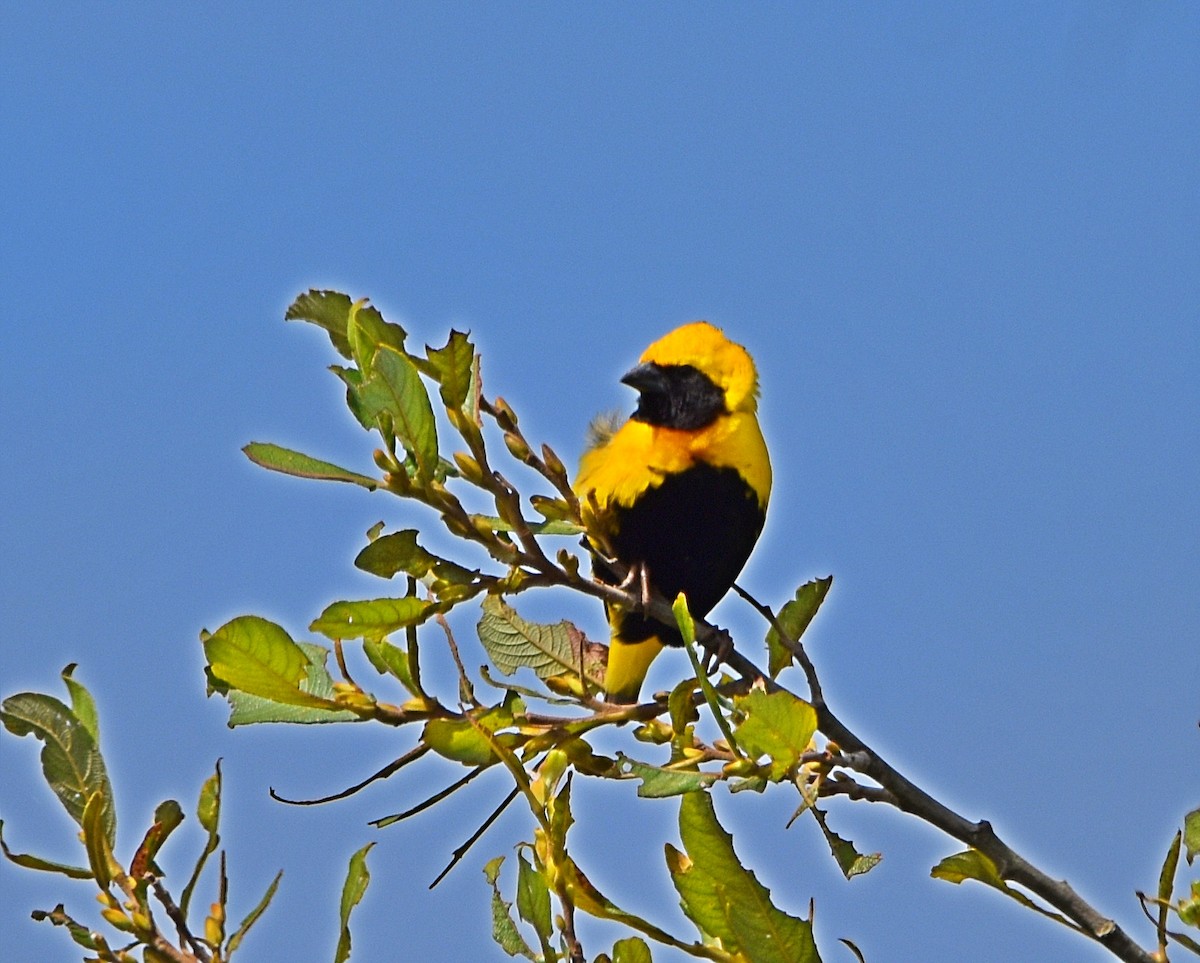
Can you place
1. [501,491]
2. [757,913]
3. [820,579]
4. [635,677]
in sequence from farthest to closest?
[635,677] < [820,579] < [501,491] < [757,913]

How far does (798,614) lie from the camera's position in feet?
7.36

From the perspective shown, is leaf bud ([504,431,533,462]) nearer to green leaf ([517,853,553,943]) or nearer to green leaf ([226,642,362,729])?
green leaf ([226,642,362,729])

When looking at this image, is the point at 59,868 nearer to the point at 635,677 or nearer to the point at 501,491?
the point at 501,491

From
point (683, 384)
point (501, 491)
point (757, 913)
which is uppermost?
point (683, 384)

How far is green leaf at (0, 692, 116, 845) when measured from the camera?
2.05m

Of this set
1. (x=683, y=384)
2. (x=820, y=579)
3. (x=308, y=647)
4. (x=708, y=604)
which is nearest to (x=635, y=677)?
(x=708, y=604)

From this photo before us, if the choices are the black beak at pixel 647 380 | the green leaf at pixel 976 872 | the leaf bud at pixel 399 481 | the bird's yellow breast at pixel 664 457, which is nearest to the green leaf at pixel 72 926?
the leaf bud at pixel 399 481

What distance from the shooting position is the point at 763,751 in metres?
1.89

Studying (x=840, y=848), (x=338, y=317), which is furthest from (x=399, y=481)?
(x=840, y=848)

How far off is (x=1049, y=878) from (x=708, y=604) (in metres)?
2.34

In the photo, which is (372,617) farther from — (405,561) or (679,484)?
(679,484)

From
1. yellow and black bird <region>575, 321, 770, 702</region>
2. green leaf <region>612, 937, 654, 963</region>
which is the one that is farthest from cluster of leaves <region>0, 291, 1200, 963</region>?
yellow and black bird <region>575, 321, 770, 702</region>

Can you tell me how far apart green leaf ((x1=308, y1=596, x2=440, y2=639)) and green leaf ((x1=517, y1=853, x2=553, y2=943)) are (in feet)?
1.49

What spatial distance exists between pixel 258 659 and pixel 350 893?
42 cm
